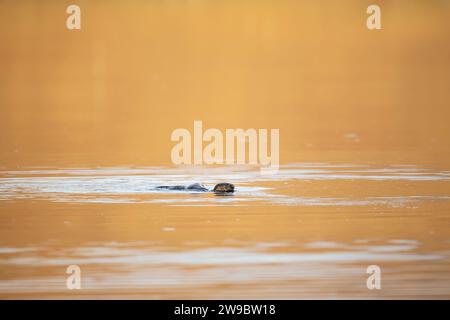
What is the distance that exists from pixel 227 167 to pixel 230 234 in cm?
748

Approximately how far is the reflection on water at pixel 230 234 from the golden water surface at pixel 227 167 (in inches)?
1.3

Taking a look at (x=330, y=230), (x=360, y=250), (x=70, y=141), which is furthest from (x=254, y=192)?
(x=70, y=141)

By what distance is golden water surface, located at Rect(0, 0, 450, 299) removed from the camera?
1088cm

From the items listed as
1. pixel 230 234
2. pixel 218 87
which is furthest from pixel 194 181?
pixel 218 87

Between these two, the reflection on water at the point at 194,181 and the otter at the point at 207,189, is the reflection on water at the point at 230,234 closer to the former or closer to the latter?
the reflection on water at the point at 194,181

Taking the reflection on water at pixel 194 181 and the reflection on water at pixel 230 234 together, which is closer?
the reflection on water at pixel 230 234

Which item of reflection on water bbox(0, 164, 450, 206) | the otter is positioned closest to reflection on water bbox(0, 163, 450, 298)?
reflection on water bbox(0, 164, 450, 206)

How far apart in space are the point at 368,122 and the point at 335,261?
17.7 m

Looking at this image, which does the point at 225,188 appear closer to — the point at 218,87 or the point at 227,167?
the point at 227,167

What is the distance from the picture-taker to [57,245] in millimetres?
12305

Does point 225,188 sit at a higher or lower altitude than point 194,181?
higher

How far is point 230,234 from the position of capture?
1282 cm

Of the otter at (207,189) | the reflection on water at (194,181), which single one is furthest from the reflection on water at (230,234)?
the otter at (207,189)

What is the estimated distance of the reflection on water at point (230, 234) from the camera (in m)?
10.3
